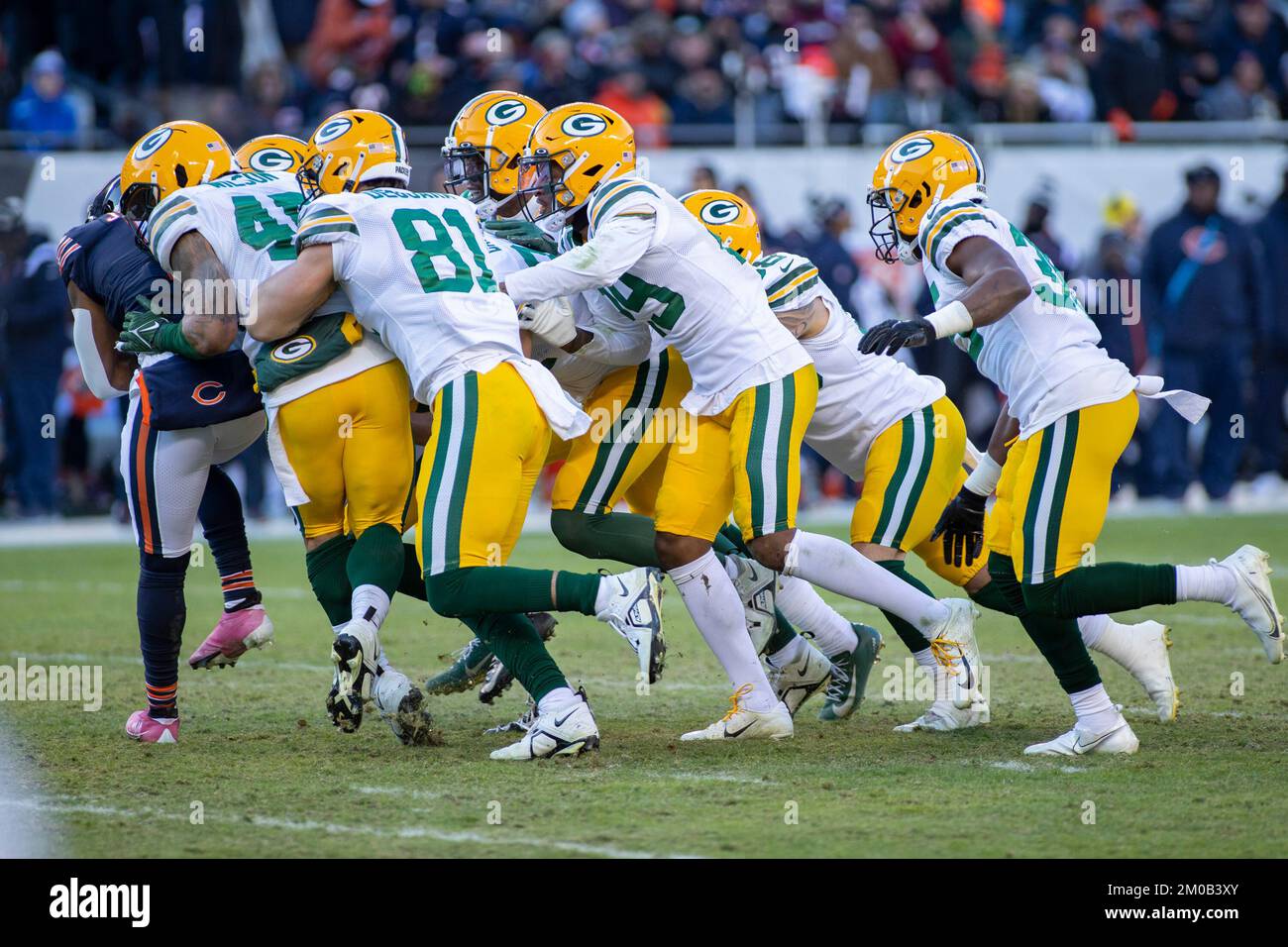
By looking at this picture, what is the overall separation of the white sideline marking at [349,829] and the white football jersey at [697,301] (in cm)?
184

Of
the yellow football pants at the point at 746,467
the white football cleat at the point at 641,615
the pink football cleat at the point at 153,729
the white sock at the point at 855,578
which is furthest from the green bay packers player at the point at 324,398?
the white sock at the point at 855,578

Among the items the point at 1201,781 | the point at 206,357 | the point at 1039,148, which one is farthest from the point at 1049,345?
the point at 1039,148

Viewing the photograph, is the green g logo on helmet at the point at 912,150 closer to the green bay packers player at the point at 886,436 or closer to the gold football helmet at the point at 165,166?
the green bay packers player at the point at 886,436

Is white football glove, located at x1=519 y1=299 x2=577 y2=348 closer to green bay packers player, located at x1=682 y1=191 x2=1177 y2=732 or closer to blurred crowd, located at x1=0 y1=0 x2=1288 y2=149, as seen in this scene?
green bay packers player, located at x1=682 y1=191 x2=1177 y2=732

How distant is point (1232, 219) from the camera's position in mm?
13086

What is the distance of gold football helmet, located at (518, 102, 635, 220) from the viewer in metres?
5.48

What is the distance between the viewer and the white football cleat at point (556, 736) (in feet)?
16.5

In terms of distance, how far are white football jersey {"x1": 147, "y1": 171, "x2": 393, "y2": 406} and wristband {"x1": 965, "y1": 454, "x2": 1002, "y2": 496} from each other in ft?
6.39

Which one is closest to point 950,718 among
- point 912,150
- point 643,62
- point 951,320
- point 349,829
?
point 951,320

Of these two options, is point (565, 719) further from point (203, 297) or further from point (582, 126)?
point (582, 126)

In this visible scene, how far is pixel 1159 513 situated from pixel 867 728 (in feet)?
24.1

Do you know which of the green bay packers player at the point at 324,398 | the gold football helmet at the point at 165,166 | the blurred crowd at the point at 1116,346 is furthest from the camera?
the blurred crowd at the point at 1116,346
